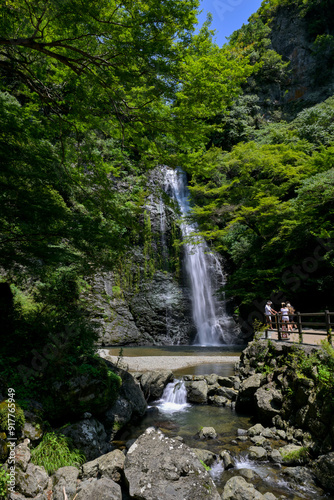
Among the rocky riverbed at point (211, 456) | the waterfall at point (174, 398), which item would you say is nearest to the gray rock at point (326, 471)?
the rocky riverbed at point (211, 456)

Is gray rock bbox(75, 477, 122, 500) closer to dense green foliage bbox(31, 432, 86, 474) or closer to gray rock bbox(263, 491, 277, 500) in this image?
dense green foliage bbox(31, 432, 86, 474)

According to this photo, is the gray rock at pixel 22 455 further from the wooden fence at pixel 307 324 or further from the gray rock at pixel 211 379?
the gray rock at pixel 211 379

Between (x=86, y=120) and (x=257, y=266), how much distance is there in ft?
46.6

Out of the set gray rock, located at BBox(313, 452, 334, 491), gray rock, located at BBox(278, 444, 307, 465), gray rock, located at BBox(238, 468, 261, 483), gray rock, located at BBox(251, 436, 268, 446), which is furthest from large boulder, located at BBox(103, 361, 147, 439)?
gray rock, located at BBox(313, 452, 334, 491)

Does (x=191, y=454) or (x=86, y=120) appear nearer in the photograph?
(x=191, y=454)

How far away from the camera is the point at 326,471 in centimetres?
448

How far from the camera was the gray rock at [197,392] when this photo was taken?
8.63 metres

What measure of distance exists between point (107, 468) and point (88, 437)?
3.54 ft

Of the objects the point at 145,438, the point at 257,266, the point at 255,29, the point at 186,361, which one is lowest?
the point at 186,361

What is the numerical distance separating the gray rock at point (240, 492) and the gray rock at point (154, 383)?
4.99 m

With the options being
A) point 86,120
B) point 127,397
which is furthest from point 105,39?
point 127,397

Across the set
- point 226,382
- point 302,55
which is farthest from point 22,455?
point 302,55

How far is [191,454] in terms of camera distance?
416 centimetres

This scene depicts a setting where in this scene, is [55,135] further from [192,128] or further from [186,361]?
[186,361]
